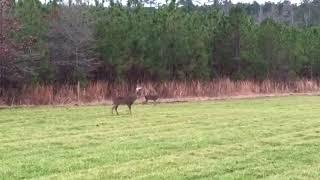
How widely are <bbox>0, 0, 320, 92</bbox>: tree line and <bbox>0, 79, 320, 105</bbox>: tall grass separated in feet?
3.48

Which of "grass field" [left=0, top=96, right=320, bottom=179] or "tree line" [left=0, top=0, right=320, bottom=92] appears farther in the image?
"tree line" [left=0, top=0, right=320, bottom=92]

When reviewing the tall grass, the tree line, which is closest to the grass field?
the tree line

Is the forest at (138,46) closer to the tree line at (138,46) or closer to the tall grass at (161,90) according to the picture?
the tree line at (138,46)

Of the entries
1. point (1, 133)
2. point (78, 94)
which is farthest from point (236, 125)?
point (78, 94)

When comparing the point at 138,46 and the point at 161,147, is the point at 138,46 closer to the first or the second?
the point at 138,46

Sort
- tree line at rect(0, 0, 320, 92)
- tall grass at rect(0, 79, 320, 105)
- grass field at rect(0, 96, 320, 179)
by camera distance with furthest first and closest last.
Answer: tree line at rect(0, 0, 320, 92) → tall grass at rect(0, 79, 320, 105) → grass field at rect(0, 96, 320, 179)

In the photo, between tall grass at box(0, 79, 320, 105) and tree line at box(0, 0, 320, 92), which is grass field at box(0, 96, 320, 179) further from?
tall grass at box(0, 79, 320, 105)

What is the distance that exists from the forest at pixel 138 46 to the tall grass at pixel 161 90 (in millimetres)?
999

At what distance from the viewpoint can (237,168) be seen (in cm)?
1150

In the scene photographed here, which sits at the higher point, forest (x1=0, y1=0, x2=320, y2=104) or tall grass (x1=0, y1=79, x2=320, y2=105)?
forest (x1=0, y1=0, x2=320, y2=104)

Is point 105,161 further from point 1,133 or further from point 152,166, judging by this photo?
point 1,133

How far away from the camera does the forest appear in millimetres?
34250

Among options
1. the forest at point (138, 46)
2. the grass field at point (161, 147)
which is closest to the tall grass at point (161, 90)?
the forest at point (138, 46)

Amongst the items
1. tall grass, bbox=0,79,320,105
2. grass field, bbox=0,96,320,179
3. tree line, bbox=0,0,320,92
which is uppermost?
tree line, bbox=0,0,320,92
